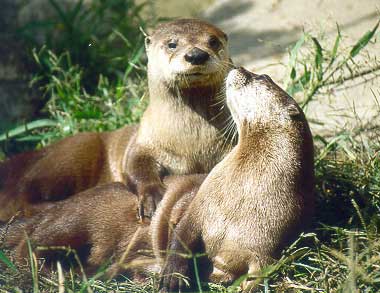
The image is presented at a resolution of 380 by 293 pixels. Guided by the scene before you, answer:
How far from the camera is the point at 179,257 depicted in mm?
3301

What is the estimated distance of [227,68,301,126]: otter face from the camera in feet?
11.3

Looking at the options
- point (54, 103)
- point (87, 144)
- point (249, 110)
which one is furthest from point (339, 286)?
point (54, 103)

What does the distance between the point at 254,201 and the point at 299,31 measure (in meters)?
3.04

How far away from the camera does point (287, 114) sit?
11.2 feet

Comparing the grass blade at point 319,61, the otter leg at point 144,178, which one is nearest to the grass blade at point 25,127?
the otter leg at point 144,178

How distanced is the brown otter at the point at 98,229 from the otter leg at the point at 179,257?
19cm

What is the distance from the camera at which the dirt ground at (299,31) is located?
4941 mm

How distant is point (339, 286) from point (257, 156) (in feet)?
2.02

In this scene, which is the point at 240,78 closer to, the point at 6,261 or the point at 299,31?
the point at 6,261

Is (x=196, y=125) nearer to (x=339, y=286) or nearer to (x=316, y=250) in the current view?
Result: (x=316, y=250)

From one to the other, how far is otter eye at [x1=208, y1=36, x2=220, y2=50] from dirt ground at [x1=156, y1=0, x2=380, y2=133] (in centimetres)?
80

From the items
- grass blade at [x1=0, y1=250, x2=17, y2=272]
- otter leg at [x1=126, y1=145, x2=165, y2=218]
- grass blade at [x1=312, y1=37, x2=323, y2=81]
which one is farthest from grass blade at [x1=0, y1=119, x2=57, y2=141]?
grass blade at [x1=0, y1=250, x2=17, y2=272]

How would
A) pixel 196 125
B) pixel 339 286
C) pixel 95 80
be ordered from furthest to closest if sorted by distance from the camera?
pixel 95 80 < pixel 196 125 < pixel 339 286

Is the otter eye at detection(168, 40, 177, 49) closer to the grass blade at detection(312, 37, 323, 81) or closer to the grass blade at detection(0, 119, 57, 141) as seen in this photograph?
the grass blade at detection(312, 37, 323, 81)
